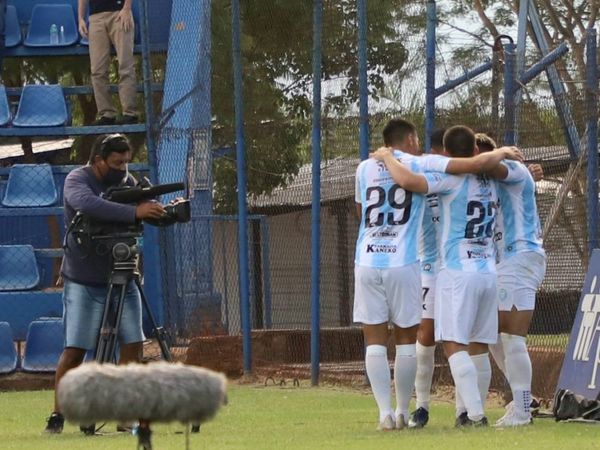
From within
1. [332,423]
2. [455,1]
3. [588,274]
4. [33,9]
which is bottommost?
[332,423]

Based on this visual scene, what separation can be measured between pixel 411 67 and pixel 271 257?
13.7ft

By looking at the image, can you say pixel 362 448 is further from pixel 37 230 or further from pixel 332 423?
pixel 37 230

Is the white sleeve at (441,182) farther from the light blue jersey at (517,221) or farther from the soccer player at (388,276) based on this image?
the light blue jersey at (517,221)

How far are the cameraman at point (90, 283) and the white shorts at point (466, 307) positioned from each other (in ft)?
6.97

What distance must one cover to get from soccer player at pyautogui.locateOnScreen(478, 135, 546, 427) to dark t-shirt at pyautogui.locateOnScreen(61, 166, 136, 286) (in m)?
2.53

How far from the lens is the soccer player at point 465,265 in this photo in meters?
10.3

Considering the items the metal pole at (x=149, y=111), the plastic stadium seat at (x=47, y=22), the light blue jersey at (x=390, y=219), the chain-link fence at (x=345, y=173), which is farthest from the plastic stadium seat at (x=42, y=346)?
the light blue jersey at (x=390, y=219)

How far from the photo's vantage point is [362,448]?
29.8ft

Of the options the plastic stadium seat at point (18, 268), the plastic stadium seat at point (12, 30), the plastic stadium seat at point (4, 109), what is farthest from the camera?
the plastic stadium seat at point (12, 30)

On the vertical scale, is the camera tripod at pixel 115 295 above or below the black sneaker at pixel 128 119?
below

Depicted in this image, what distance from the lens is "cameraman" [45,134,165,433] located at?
10922 mm

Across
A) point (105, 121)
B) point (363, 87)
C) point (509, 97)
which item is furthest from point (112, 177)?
point (105, 121)

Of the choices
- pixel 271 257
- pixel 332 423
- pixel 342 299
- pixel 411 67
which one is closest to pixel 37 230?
pixel 271 257

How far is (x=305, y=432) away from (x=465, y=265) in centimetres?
154
